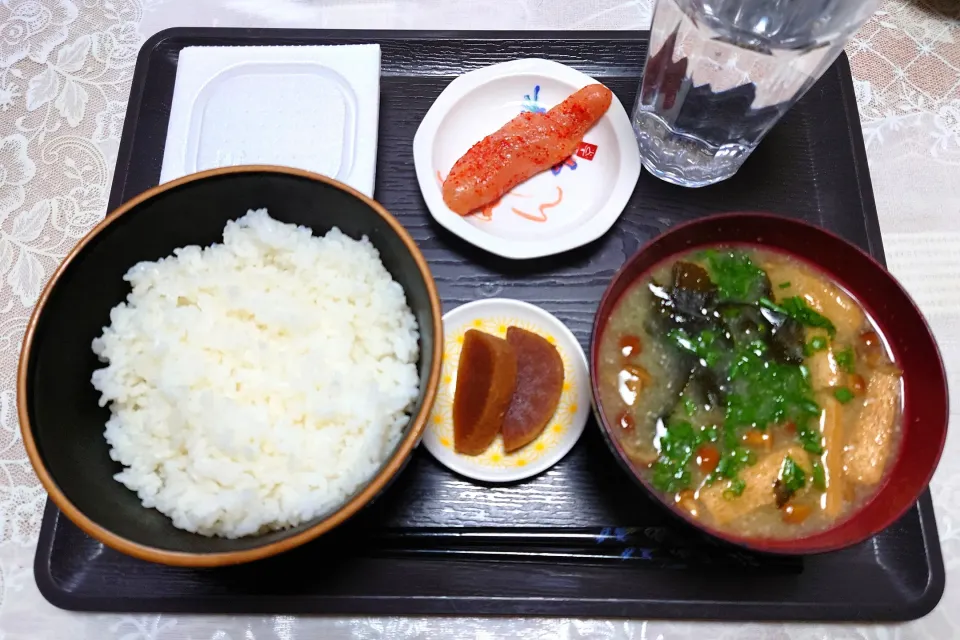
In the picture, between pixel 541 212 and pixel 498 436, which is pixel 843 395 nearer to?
pixel 498 436

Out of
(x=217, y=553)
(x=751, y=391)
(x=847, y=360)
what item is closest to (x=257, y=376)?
(x=217, y=553)

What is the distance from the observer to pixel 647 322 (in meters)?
1.90

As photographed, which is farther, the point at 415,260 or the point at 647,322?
the point at 647,322

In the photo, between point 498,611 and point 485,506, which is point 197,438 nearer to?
point 485,506

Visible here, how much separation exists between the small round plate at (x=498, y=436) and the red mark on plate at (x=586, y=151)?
2.28 feet

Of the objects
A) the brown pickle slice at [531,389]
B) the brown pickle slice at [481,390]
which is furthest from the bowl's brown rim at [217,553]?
the brown pickle slice at [531,389]

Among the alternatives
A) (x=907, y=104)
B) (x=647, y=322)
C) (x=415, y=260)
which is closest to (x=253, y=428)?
(x=415, y=260)

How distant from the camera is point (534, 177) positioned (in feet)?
7.92

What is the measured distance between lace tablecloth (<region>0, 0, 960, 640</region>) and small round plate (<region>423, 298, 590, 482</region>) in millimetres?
427

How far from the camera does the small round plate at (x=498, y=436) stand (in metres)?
1.90

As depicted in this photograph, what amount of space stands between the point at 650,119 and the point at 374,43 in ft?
3.50

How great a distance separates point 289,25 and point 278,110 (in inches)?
22.4

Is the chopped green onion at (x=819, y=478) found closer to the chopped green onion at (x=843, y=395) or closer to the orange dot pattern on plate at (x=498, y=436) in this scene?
the chopped green onion at (x=843, y=395)

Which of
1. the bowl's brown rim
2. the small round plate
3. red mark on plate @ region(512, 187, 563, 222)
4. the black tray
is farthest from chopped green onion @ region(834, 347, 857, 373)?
the bowl's brown rim
